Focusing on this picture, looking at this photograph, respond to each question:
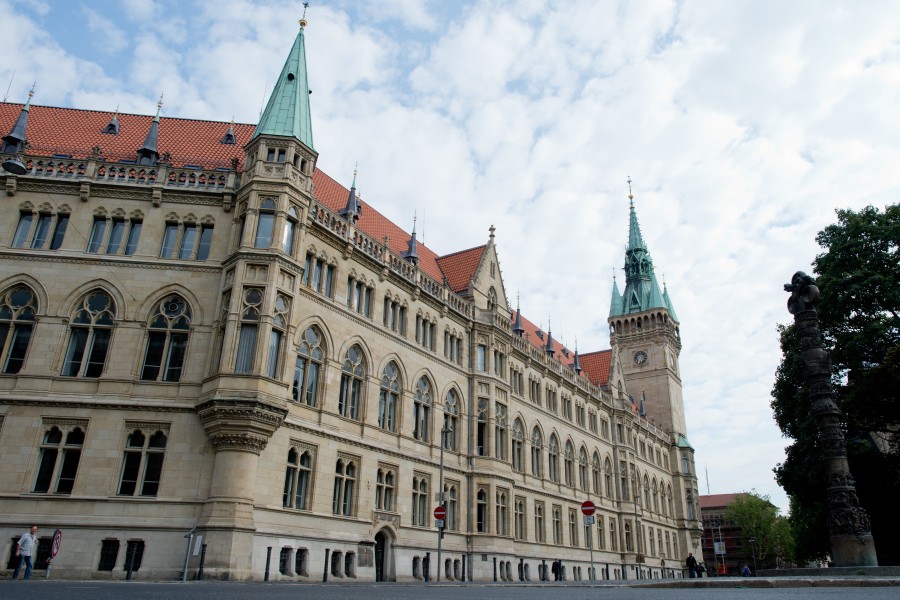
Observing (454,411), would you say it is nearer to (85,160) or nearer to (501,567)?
(501,567)

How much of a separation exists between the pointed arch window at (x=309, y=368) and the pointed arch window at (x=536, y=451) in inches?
822

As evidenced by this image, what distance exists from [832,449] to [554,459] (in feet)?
A: 87.9

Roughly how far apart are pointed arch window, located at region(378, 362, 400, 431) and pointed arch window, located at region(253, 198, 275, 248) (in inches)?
358

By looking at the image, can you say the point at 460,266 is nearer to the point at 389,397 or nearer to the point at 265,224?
the point at 389,397

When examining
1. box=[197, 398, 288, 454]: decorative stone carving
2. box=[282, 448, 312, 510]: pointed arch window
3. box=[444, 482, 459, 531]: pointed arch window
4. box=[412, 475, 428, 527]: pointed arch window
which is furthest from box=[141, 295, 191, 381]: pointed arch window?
box=[444, 482, 459, 531]: pointed arch window

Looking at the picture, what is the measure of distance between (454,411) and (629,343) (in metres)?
48.9

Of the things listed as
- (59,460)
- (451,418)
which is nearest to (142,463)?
(59,460)

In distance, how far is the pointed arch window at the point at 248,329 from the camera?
2441 centimetres

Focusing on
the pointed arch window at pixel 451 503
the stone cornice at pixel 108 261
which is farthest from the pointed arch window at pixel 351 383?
the pointed arch window at pixel 451 503

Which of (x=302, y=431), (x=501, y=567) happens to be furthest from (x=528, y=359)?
(x=302, y=431)

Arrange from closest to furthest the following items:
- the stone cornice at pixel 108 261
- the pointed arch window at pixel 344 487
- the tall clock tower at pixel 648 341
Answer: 1. the stone cornice at pixel 108 261
2. the pointed arch window at pixel 344 487
3. the tall clock tower at pixel 648 341

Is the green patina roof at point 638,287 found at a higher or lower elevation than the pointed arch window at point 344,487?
higher

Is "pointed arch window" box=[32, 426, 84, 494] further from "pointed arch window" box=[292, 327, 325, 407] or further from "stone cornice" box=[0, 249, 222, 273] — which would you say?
"pointed arch window" box=[292, 327, 325, 407]

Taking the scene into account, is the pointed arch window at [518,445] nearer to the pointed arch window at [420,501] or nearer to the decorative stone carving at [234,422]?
the pointed arch window at [420,501]
